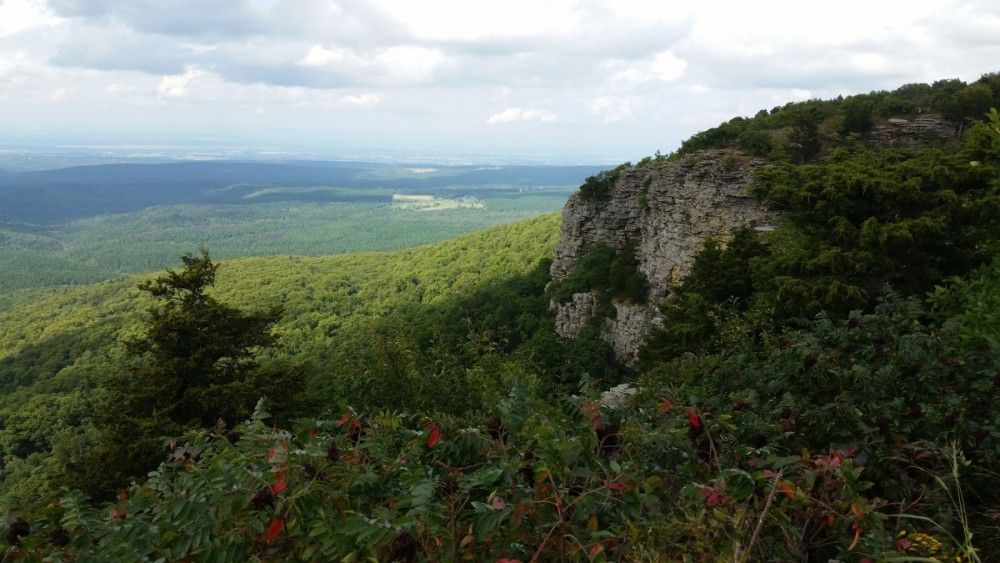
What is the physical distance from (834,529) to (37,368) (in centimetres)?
5214

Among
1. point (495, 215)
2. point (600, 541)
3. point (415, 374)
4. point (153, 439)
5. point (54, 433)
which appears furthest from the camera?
point (495, 215)

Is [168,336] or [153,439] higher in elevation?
[168,336]

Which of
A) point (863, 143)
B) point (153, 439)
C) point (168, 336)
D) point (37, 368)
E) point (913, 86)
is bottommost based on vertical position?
point (37, 368)

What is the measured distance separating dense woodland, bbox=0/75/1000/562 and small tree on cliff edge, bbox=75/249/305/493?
0.06 metres

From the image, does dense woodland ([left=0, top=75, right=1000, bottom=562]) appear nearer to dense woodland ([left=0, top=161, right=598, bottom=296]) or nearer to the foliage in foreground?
the foliage in foreground

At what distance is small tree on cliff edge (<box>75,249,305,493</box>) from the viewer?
38.2 ft

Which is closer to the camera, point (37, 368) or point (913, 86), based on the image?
point (913, 86)

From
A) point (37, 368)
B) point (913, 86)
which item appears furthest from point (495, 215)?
point (913, 86)

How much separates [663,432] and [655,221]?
20983 millimetres

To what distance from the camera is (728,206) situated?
18.6m

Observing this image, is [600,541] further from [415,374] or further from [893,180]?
[893,180]

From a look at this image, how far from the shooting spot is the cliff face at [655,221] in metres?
18.8

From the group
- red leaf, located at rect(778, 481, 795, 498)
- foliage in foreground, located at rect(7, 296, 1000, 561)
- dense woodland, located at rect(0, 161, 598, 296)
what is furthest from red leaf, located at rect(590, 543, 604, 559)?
dense woodland, located at rect(0, 161, 598, 296)

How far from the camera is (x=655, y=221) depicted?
915 inches
